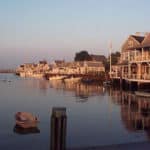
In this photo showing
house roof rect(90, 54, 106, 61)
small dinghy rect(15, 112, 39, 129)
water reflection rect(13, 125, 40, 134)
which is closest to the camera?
water reflection rect(13, 125, 40, 134)

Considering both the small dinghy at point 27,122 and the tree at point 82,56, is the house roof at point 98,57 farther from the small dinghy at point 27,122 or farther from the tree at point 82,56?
the small dinghy at point 27,122

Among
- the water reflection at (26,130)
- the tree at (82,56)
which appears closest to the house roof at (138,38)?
the water reflection at (26,130)

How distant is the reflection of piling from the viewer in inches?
366

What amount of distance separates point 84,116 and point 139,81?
27416 mm

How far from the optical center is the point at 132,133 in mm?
20484

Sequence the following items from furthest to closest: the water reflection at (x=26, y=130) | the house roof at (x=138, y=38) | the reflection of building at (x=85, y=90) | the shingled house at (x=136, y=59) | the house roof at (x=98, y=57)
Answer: the house roof at (x=98, y=57), the house roof at (x=138, y=38), the shingled house at (x=136, y=59), the reflection of building at (x=85, y=90), the water reflection at (x=26, y=130)

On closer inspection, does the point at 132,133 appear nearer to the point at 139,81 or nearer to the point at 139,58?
the point at 139,81

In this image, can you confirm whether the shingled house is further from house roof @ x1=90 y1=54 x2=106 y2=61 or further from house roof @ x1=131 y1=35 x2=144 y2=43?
house roof @ x1=90 y1=54 x2=106 y2=61

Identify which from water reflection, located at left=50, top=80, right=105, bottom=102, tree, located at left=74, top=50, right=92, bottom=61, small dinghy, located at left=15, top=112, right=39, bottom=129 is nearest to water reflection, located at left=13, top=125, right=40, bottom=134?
small dinghy, located at left=15, top=112, right=39, bottom=129

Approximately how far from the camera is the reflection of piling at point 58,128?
929cm

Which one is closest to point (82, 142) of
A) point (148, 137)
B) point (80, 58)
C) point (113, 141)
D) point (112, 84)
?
point (113, 141)

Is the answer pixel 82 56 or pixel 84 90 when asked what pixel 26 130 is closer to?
pixel 84 90

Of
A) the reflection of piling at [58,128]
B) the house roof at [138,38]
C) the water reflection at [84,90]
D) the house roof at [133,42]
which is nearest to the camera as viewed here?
the reflection of piling at [58,128]

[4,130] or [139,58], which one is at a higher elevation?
[139,58]
